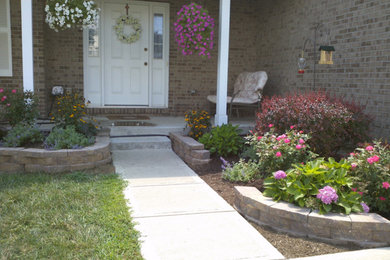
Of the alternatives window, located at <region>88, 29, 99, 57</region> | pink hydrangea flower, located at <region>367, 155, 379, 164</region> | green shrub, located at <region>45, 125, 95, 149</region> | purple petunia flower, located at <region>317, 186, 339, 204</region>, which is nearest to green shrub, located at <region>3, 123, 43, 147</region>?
green shrub, located at <region>45, 125, 95, 149</region>

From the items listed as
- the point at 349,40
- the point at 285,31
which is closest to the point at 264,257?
the point at 349,40

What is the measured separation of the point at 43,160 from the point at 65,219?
1630 mm

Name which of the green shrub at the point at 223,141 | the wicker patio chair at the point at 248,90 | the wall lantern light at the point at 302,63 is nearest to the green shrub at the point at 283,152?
the green shrub at the point at 223,141

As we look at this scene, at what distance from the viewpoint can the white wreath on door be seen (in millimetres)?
7496

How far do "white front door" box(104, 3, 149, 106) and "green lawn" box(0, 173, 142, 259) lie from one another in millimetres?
3916

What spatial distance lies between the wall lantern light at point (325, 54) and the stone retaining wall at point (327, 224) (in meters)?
2.98

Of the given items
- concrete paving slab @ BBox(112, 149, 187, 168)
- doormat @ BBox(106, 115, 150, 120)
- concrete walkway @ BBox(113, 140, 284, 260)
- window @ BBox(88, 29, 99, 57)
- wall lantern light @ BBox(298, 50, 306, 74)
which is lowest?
concrete walkway @ BBox(113, 140, 284, 260)

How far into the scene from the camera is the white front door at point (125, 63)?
752 centimetres

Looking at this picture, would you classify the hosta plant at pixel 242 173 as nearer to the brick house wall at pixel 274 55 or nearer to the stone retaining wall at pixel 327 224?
the stone retaining wall at pixel 327 224

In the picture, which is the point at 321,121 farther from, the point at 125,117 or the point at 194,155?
the point at 125,117

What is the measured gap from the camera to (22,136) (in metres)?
4.55

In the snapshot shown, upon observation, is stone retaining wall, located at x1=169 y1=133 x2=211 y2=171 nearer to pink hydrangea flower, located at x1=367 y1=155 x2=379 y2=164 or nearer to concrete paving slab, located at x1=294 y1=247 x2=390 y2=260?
pink hydrangea flower, located at x1=367 y1=155 x2=379 y2=164

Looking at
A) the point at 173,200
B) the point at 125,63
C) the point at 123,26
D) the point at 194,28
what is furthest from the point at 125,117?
the point at 173,200

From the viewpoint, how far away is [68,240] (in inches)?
99.9
